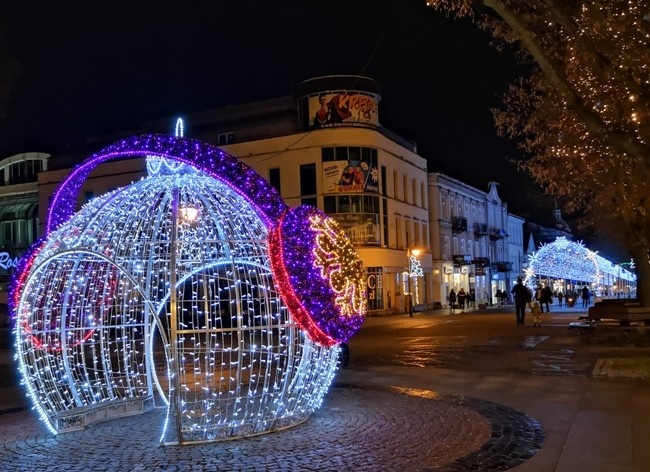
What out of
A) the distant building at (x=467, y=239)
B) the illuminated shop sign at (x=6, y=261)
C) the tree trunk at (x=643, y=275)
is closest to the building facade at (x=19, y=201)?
the illuminated shop sign at (x=6, y=261)

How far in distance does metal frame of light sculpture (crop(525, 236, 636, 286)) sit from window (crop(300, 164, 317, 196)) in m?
15.1

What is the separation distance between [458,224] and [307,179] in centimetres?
1917

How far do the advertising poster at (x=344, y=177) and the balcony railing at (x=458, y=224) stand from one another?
1716 cm

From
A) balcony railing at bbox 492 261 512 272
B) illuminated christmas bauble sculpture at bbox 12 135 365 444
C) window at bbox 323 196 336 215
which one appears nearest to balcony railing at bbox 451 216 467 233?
balcony railing at bbox 492 261 512 272

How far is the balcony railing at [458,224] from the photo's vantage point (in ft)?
181

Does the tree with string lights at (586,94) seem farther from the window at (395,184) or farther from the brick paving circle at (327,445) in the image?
the window at (395,184)

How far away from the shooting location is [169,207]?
8.89 m

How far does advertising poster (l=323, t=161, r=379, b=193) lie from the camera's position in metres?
39.3

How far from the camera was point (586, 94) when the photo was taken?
12.9 metres

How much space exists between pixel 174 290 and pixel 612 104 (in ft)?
28.0

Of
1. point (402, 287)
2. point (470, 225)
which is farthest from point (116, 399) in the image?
point (470, 225)

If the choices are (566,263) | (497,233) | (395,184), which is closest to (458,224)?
(566,263)

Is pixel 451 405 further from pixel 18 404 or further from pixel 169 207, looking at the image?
pixel 18 404

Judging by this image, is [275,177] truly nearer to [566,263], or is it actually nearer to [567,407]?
[566,263]
